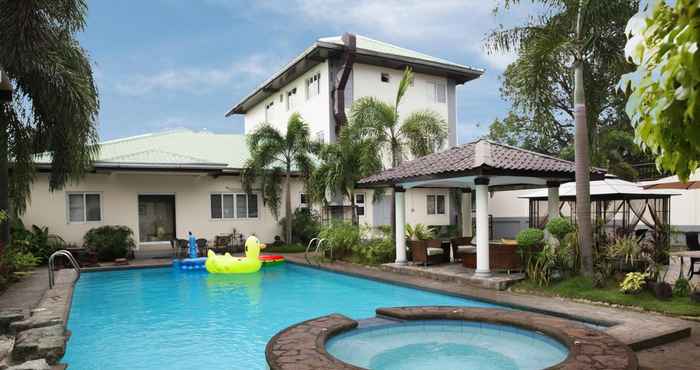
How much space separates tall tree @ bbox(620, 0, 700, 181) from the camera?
154cm

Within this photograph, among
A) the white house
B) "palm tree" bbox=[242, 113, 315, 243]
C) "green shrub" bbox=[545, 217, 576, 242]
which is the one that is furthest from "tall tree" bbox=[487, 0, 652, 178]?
the white house

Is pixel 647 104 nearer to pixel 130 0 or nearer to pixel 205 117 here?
pixel 130 0

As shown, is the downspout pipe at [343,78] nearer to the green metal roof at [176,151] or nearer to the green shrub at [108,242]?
the green metal roof at [176,151]

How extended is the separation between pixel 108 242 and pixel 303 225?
791 centimetres

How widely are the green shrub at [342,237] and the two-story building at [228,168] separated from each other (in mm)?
5278

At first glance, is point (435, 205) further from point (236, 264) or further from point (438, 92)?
point (236, 264)

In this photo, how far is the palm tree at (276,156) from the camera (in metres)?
19.8

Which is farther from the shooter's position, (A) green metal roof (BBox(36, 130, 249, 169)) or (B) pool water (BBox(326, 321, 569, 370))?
(A) green metal roof (BBox(36, 130, 249, 169))

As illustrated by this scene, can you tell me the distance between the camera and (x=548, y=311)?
8.30 metres

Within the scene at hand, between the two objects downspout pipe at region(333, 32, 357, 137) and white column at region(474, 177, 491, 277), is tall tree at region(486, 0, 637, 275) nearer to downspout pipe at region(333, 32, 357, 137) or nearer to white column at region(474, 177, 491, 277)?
white column at region(474, 177, 491, 277)

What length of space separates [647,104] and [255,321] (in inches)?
332

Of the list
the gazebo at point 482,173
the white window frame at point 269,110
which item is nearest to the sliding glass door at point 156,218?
the white window frame at point 269,110

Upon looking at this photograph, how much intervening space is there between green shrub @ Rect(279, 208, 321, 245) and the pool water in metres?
13.6

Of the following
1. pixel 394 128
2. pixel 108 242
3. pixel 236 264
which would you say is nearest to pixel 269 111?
pixel 108 242
